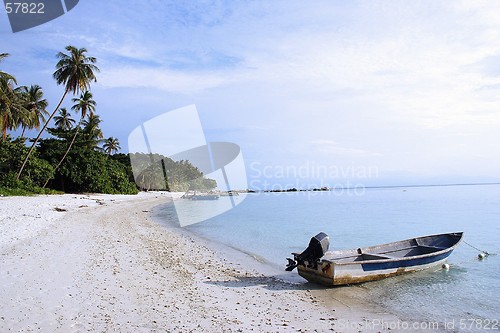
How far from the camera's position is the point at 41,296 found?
6.54 metres

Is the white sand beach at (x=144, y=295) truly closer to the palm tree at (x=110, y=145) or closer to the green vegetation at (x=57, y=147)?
the green vegetation at (x=57, y=147)

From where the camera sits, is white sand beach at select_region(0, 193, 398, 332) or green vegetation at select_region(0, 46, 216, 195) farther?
green vegetation at select_region(0, 46, 216, 195)

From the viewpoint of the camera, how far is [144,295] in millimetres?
7285

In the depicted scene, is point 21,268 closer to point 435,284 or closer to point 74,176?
point 435,284

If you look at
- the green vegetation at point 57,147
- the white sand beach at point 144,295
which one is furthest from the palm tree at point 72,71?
the white sand beach at point 144,295

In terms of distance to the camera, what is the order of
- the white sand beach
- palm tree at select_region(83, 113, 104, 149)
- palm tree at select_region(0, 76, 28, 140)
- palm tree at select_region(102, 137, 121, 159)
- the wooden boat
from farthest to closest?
palm tree at select_region(102, 137, 121, 159) < palm tree at select_region(83, 113, 104, 149) < palm tree at select_region(0, 76, 28, 140) < the wooden boat < the white sand beach

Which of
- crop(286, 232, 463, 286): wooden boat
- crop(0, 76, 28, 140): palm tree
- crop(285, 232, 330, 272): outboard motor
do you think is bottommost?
crop(286, 232, 463, 286): wooden boat

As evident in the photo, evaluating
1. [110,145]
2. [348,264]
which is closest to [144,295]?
[348,264]

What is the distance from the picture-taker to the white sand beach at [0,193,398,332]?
19.2ft

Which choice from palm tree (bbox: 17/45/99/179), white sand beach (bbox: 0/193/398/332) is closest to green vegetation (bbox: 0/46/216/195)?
palm tree (bbox: 17/45/99/179)

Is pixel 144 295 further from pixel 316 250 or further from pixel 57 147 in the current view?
pixel 57 147

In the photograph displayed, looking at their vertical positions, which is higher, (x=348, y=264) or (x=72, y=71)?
(x=72, y=71)

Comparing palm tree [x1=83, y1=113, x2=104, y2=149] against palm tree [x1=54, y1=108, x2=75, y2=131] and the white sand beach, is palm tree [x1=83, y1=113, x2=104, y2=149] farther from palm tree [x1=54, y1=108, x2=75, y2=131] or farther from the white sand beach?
the white sand beach

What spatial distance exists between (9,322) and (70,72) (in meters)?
32.7
